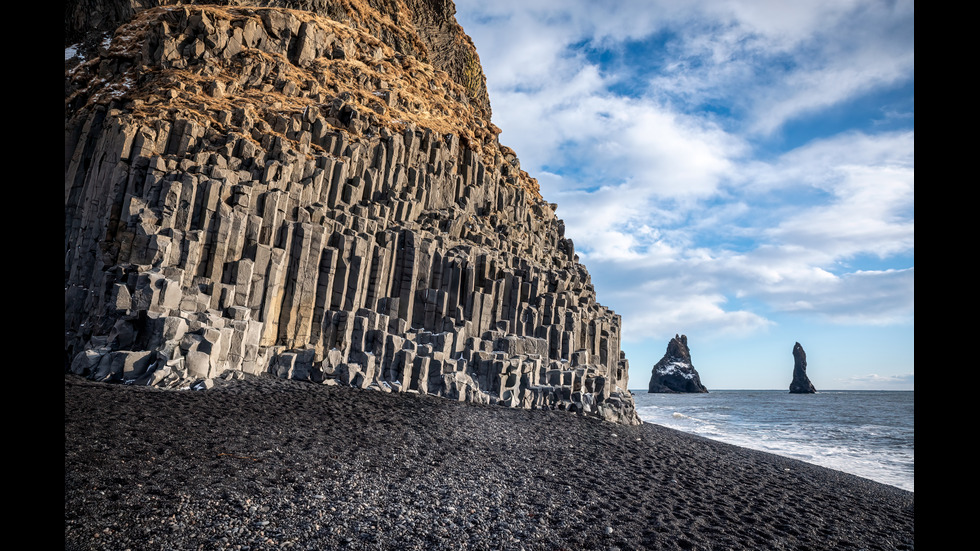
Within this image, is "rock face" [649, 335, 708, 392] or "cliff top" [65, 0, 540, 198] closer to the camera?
"cliff top" [65, 0, 540, 198]

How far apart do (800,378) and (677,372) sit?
28.8 m

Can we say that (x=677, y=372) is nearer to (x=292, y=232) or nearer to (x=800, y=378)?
(x=800, y=378)

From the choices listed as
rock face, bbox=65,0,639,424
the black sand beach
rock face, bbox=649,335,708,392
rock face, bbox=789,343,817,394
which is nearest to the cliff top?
rock face, bbox=65,0,639,424

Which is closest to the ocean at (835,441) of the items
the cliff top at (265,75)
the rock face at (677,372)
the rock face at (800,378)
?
the cliff top at (265,75)

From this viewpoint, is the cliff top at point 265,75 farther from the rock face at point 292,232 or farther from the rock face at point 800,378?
the rock face at point 800,378

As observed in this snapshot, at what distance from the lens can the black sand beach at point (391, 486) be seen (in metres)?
7.21

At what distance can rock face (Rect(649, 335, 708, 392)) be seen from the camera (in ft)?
373

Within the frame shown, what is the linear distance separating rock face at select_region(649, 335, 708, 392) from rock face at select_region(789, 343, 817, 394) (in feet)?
68.4

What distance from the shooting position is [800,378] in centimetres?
11656

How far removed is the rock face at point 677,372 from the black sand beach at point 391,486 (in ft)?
341

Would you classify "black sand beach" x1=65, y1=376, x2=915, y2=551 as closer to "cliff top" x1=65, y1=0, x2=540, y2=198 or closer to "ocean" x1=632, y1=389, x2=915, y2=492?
"ocean" x1=632, y1=389, x2=915, y2=492

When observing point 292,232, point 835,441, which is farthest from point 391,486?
point 835,441

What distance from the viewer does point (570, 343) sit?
81.0 feet
